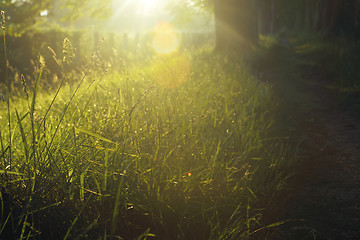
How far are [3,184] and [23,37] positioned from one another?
35.5 feet

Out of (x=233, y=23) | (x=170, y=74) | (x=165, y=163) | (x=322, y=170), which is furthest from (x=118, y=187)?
(x=233, y=23)

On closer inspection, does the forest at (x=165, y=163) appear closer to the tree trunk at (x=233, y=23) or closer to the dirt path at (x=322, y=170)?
the dirt path at (x=322, y=170)

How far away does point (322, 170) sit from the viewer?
2.75 meters

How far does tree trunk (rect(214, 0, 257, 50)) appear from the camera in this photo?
1032cm

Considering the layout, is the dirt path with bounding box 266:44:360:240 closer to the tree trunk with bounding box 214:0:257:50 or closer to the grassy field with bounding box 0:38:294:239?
the grassy field with bounding box 0:38:294:239

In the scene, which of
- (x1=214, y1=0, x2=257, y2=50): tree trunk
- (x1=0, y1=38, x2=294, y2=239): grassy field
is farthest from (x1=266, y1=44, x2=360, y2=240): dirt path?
(x1=214, y1=0, x2=257, y2=50): tree trunk

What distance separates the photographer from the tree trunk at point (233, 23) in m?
10.3

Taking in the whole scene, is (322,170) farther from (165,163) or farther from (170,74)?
(170,74)

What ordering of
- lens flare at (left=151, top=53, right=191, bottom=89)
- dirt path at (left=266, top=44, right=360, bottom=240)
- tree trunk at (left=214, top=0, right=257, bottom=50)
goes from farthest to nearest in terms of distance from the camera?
tree trunk at (left=214, top=0, right=257, bottom=50) → lens flare at (left=151, top=53, right=191, bottom=89) → dirt path at (left=266, top=44, right=360, bottom=240)

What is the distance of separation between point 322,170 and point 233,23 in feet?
28.0

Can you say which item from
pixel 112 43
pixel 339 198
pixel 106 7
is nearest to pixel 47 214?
pixel 339 198

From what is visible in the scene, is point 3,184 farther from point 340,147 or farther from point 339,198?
point 340,147

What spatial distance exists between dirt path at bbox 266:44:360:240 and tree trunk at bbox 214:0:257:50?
538 cm

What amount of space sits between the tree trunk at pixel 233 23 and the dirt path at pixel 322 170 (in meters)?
5.38
